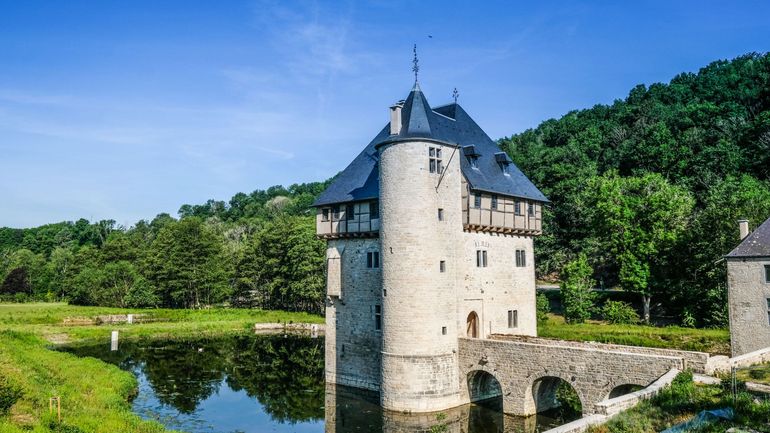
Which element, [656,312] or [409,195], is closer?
[409,195]

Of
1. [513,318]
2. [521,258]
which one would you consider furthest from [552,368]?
[521,258]

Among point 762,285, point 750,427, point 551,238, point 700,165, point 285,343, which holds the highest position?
point 700,165

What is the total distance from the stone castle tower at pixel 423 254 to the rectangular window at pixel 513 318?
0.25 ft

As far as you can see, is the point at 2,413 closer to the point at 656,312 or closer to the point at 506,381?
the point at 506,381

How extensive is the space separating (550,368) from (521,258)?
353 inches

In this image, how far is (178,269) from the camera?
6444 centimetres

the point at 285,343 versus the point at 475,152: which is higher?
the point at 475,152

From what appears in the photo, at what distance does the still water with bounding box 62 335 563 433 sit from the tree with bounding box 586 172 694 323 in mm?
20305

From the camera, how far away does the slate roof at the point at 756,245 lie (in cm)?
2512

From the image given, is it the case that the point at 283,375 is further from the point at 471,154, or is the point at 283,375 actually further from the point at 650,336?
the point at 650,336

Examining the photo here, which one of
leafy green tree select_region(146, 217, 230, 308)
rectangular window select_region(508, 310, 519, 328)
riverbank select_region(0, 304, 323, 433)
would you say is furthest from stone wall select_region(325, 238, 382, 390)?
leafy green tree select_region(146, 217, 230, 308)

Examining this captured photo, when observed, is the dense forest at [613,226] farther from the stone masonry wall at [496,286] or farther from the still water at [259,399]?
the still water at [259,399]

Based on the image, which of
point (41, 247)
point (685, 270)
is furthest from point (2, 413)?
point (41, 247)

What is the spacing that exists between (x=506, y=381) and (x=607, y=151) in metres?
49.0
